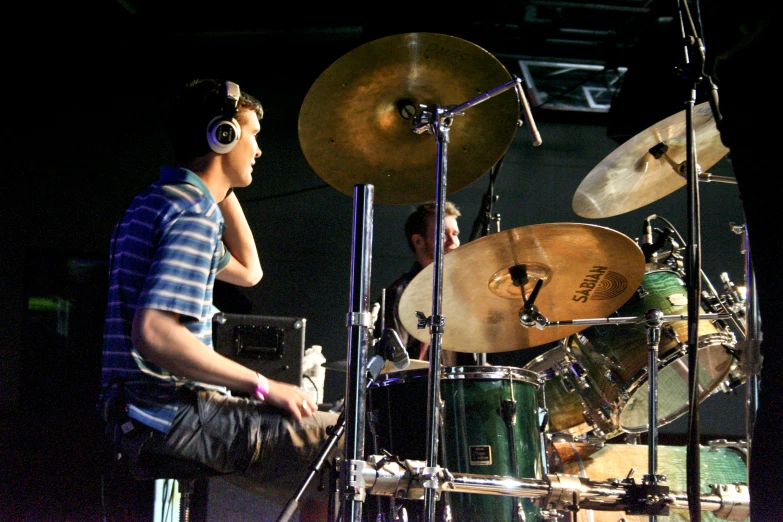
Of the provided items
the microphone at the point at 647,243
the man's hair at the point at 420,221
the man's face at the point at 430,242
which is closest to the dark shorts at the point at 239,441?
the microphone at the point at 647,243

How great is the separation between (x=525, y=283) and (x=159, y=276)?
4.44 feet

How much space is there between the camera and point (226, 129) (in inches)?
87.9

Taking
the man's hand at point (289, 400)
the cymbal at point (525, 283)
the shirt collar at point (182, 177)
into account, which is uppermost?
the shirt collar at point (182, 177)

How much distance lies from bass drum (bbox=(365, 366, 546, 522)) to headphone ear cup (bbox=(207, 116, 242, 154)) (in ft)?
3.18

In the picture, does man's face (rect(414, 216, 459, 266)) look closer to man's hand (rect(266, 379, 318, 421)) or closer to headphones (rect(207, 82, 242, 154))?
headphones (rect(207, 82, 242, 154))

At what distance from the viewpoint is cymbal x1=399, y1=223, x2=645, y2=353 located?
8.52ft

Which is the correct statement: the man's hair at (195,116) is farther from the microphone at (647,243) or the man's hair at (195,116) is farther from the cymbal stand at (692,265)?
the microphone at (647,243)

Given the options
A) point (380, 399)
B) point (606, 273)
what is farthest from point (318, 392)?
point (606, 273)

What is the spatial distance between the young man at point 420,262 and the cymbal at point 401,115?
132cm

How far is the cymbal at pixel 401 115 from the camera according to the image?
7.65ft

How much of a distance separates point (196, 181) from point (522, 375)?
1336 millimetres

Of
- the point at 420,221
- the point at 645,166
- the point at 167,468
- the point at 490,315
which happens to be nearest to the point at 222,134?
the point at 167,468

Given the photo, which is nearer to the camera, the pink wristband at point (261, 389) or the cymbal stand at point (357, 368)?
the cymbal stand at point (357, 368)

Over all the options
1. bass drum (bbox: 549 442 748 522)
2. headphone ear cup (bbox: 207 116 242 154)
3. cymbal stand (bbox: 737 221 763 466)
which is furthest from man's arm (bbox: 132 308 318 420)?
bass drum (bbox: 549 442 748 522)
